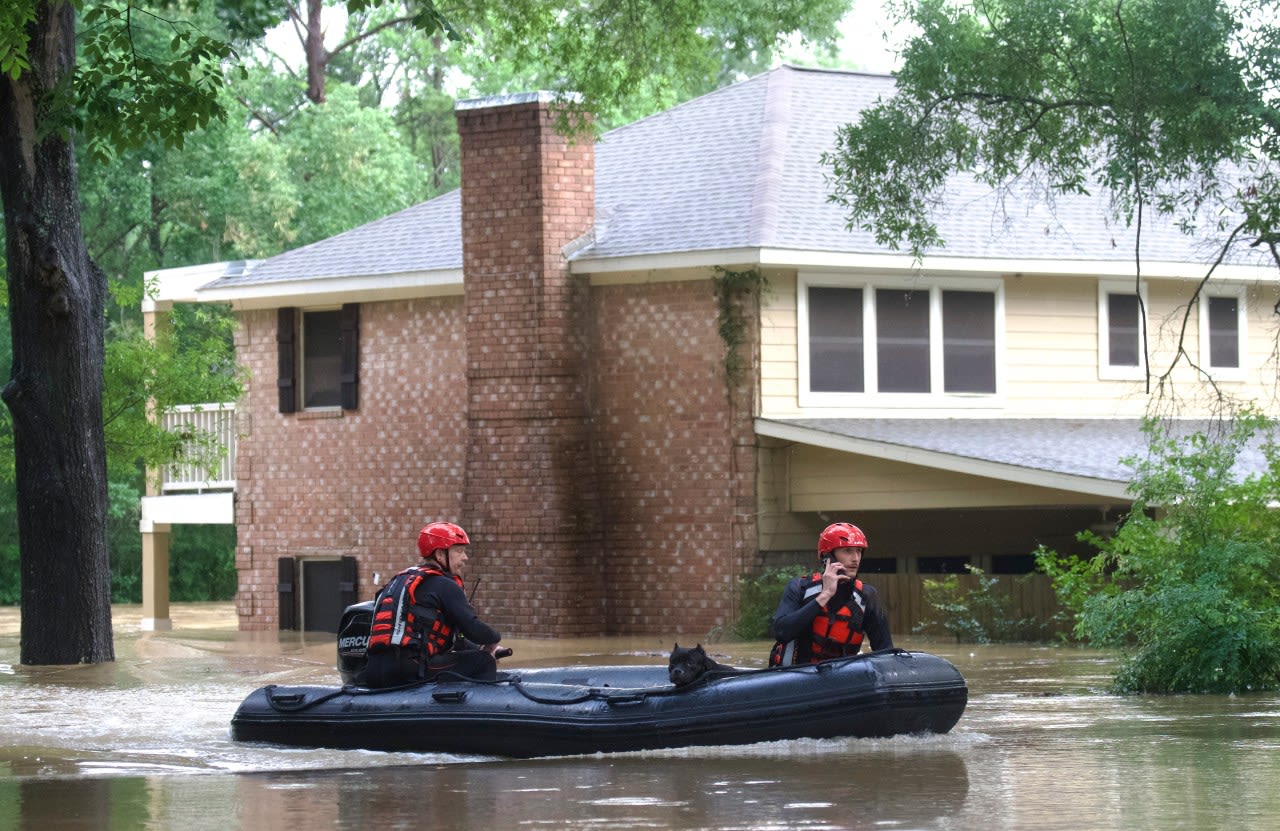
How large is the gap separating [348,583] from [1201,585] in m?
14.2

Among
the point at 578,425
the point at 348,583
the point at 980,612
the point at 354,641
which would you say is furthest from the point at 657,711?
the point at 348,583

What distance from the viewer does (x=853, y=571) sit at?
12.6 m

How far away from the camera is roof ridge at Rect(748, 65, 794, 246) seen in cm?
2380

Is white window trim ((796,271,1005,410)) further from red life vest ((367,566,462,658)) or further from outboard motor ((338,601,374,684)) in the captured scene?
red life vest ((367,566,462,658))

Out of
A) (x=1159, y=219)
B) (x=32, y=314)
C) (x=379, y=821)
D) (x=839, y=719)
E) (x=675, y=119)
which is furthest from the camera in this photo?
(x=675, y=119)

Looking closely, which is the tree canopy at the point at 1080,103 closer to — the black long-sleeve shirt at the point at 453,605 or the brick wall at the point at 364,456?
the black long-sleeve shirt at the point at 453,605

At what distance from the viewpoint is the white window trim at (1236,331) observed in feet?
86.0

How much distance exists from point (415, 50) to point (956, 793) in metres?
43.9

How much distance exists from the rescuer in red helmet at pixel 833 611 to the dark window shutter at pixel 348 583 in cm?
1483

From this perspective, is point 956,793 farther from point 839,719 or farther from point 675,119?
point 675,119

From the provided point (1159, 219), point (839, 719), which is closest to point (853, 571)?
point (839, 719)

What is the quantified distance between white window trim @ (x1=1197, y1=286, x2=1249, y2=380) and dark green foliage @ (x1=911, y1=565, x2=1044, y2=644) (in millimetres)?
5510

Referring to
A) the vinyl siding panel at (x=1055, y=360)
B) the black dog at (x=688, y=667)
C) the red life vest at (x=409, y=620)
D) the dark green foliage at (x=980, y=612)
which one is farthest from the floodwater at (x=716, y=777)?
the vinyl siding panel at (x=1055, y=360)

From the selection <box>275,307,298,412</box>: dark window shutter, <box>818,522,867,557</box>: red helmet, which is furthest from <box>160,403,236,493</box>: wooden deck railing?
<box>818,522,867,557</box>: red helmet
